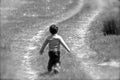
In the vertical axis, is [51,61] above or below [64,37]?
above

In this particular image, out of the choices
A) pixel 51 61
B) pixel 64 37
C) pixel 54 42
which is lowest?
pixel 64 37

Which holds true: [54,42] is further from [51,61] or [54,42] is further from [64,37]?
[64,37]

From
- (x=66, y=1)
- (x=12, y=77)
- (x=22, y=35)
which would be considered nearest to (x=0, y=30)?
(x=22, y=35)

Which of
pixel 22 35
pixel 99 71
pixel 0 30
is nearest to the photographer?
pixel 99 71

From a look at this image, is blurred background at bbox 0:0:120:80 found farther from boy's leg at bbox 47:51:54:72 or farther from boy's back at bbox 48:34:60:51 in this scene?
boy's back at bbox 48:34:60:51

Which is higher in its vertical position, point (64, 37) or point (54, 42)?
point (54, 42)

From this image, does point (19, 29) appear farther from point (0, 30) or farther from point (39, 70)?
point (39, 70)

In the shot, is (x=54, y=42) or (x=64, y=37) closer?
(x=54, y=42)

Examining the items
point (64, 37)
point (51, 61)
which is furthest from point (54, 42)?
point (64, 37)

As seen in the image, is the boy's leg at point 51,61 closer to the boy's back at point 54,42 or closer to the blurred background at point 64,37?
the boy's back at point 54,42

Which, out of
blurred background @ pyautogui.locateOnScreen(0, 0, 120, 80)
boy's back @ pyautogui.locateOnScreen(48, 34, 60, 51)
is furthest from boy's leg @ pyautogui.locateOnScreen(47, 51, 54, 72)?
blurred background @ pyautogui.locateOnScreen(0, 0, 120, 80)

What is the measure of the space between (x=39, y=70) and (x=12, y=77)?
3763mm

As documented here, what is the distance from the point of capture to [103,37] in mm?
21297

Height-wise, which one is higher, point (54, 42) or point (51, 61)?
point (54, 42)
